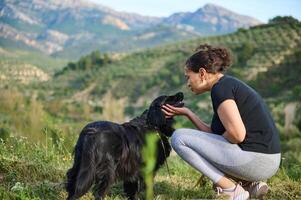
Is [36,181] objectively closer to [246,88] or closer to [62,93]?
[246,88]

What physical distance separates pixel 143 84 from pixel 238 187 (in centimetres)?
5954

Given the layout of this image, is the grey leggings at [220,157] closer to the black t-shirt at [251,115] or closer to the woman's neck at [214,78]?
the black t-shirt at [251,115]

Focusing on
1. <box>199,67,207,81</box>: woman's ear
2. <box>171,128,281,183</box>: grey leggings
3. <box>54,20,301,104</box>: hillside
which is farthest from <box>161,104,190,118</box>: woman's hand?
<box>54,20,301,104</box>: hillside

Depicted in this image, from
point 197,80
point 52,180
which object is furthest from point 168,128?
point 52,180

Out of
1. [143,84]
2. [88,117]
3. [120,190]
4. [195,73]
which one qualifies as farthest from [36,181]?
[143,84]

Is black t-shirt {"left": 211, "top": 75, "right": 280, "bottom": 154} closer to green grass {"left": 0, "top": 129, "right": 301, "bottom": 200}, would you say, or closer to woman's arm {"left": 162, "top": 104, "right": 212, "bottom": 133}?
woman's arm {"left": 162, "top": 104, "right": 212, "bottom": 133}

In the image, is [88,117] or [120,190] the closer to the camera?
[120,190]

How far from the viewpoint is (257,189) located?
516cm

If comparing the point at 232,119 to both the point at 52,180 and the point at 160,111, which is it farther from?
the point at 52,180

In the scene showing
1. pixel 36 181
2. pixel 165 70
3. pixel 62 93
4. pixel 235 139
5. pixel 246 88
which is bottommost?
pixel 62 93

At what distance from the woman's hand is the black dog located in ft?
0.18

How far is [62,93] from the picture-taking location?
7012 cm

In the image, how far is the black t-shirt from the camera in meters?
4.70

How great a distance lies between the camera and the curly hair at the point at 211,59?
15.8 ft
